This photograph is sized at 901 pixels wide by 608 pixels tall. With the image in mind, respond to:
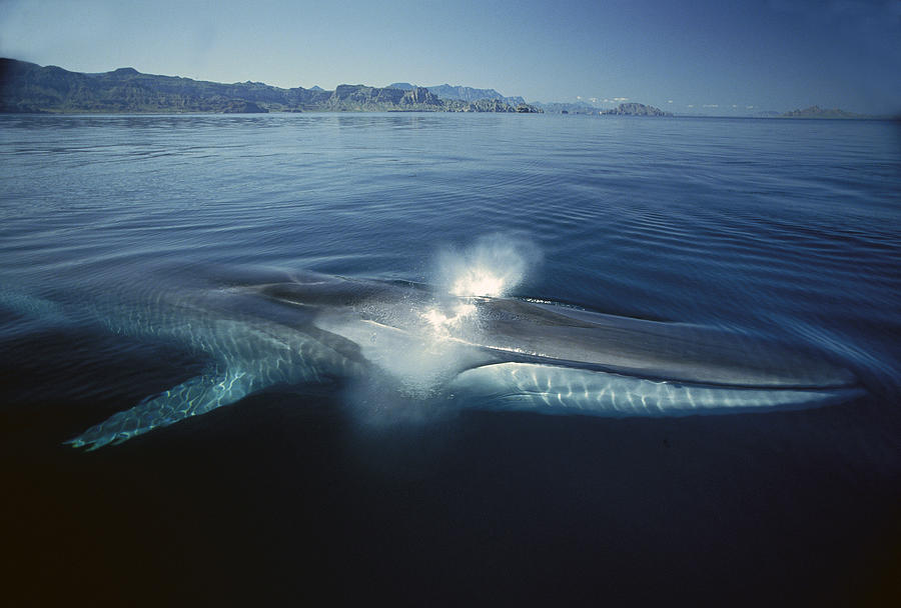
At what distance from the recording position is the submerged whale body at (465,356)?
5.76 meters

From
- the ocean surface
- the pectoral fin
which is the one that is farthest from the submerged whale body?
the ocean surface

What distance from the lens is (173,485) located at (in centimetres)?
451

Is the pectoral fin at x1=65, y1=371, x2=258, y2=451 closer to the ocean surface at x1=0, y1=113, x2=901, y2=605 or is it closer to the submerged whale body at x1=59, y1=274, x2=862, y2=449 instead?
the submerged whale body at x1=59, y1=274, x2=862, y2=449

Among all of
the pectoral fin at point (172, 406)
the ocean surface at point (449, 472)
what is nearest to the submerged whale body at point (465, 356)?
the pectoral fin at point (172, 406)

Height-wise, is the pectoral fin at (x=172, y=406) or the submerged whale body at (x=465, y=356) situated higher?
the submerged whale body at (x=465, y=356)

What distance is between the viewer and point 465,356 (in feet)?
22.1

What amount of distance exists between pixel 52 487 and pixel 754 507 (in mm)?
8261

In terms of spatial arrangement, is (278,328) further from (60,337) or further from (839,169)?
(839,169)

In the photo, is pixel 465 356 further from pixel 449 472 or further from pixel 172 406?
pixel 172 406

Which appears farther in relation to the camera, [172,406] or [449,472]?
[172,406]

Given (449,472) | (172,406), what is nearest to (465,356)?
(449,472)

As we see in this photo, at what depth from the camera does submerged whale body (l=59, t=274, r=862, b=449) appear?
5.76 metres

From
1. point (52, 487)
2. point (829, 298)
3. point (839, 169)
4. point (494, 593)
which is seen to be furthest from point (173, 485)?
point (839, 169)

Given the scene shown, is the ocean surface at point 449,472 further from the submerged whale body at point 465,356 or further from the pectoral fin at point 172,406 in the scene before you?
the submerged whale body at point 465,356
